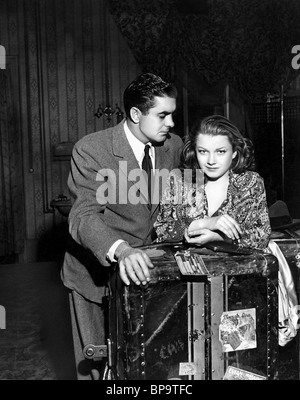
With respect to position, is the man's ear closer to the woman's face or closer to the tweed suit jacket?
the tweed suit jacket

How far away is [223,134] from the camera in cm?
233

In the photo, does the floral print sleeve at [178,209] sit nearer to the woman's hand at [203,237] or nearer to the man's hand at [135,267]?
the woman's hand at [203,237]

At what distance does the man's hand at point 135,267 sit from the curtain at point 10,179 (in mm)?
5634

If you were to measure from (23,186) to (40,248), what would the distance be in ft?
2.69

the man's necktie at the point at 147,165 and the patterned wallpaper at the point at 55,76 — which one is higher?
the patterned wallpaper at the point at 55,76

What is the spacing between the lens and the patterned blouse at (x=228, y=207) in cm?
226

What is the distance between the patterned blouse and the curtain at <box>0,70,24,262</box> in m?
5.21

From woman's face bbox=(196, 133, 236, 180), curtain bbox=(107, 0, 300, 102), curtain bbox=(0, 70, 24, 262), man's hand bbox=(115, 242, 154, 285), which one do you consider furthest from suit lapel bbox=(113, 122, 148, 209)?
curtain bbox=(0, 70, 24, 262)

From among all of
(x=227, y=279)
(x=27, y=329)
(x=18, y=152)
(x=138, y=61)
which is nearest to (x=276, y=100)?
(x=138, y=61)

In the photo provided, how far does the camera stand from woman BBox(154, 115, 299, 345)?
2234 mm

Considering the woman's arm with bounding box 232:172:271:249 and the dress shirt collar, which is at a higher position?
the dress shirt collar

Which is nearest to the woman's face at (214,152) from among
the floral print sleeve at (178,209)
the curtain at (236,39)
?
the floral print sleeve at (178,209)

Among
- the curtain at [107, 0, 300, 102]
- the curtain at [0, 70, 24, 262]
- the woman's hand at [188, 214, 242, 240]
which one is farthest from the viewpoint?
the curtain at [0, 70, 24, 262]
